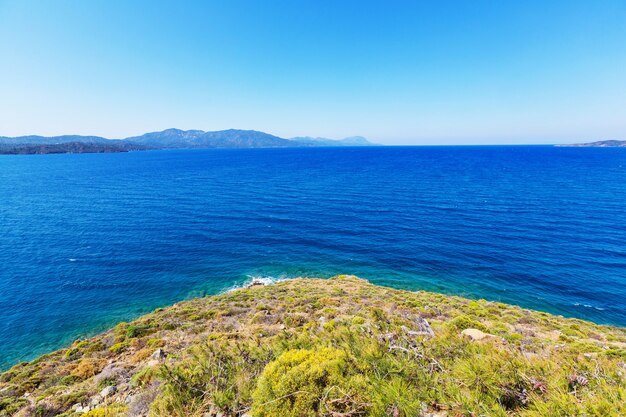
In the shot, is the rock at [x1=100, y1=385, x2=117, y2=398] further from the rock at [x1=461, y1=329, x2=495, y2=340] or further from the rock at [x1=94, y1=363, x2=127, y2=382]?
the rock at [x1=461, y1=329, x2=495, y2=340]

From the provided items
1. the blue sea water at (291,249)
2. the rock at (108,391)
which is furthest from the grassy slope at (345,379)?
the blue sea water at (291,249)

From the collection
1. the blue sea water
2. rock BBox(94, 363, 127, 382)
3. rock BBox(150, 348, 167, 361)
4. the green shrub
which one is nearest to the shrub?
rock BBox(150, 348, 167, 361)

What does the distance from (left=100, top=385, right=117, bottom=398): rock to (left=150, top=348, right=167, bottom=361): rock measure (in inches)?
86.6

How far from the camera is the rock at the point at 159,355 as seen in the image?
12.5 meters

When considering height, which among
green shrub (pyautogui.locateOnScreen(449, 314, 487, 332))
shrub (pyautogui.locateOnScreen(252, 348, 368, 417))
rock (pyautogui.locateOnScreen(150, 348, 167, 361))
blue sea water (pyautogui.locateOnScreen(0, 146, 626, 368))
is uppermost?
shrub (pyautogui.locateOnScreen(252, 348, 368, 417))

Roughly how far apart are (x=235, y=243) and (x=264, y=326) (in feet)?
89.8

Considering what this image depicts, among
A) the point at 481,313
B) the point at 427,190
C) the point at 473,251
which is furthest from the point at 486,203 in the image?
the point at 481,313

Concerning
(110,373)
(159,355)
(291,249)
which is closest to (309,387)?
(159,355)

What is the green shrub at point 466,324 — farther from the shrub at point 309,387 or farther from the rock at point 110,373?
the rock at point 110,373

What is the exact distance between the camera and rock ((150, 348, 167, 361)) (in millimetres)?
12465

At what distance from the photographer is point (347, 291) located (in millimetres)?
24109

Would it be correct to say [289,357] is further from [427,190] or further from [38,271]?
[427,190]

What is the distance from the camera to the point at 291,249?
39.7m

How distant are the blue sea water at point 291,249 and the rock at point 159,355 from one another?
52.4 feet
